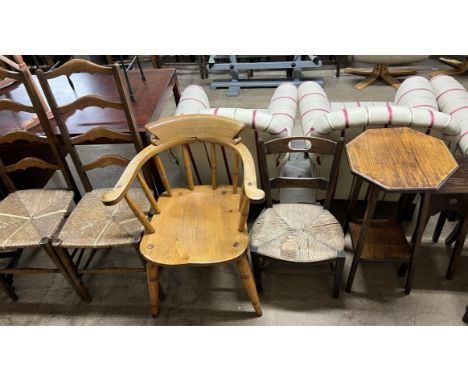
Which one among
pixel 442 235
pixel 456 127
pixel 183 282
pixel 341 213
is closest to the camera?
pixel 456 127

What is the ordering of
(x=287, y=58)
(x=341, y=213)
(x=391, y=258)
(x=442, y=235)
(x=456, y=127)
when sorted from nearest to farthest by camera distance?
1. (x=456, y=127)
2. (x=391, y=258)
3. (x=442, y=235)
4. (x=341, y=213)
5. (x=287, y=58)

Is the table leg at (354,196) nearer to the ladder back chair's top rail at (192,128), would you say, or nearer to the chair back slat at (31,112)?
the ladder back chair's top rail at (192,128)

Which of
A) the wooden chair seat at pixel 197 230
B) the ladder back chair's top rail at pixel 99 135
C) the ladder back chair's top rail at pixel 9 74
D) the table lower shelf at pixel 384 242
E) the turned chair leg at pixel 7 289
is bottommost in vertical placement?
the turned chair leg at pixel 7 289

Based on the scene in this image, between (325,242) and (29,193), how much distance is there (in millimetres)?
1523

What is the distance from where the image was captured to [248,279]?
131cm

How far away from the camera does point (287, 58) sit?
3.54 meters

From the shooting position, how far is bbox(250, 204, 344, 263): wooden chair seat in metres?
1.28

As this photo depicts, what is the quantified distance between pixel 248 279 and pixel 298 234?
0.30m

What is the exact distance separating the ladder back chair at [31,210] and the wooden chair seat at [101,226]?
9cm

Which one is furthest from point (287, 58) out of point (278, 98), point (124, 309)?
point (124, 309)

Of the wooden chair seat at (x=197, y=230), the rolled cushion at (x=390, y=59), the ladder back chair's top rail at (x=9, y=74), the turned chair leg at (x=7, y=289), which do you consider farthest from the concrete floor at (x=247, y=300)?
the rolled cushion at (x=390, y=59)

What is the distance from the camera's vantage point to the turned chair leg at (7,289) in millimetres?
1536

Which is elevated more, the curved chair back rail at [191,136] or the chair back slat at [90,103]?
A: the chair back slat at [90,103]

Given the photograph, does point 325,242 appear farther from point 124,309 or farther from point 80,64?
point 80,64
